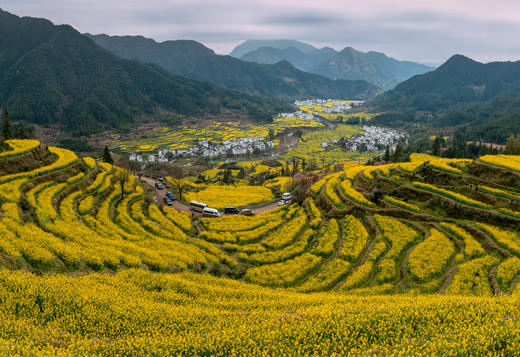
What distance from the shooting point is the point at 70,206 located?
3562cm

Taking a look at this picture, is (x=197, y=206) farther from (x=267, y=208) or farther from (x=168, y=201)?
(x=267, y=208)

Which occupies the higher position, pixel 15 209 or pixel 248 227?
pixel 15 209

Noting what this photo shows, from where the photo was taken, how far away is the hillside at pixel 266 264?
13.7m

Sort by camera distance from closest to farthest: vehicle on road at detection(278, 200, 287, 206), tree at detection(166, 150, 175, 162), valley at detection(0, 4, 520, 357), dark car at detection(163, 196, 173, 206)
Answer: valley at detection(0, 4, 520, 357)
dark car at detection(163, 196, 173, 206)
vehicle on road at detection(278, 200, 287, 206)
tree at detection(166, 150, 175, 162)

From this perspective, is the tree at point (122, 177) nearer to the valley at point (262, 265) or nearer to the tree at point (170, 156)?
the valley at point (262, 265)

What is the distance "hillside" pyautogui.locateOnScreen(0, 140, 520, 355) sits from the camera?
13664 millimetres

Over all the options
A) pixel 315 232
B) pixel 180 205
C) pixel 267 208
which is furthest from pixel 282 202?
pixel 315 232

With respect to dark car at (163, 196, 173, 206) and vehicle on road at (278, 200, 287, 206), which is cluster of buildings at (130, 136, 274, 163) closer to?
dark car at (163, 196, 173, 206)

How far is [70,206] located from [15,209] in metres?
7.84

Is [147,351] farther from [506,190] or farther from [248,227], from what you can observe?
[506,190]

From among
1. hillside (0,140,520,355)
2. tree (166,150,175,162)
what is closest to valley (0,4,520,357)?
hillside (0,140,520,355)

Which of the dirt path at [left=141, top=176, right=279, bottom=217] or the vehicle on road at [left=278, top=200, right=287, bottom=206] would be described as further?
the vehicle on road at [left=278, top=200, right=287, bottom=206]

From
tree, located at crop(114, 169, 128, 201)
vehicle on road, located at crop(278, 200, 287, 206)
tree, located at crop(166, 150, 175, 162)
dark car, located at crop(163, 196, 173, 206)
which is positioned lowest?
tree, located at crop(166, 150, 175, 162)

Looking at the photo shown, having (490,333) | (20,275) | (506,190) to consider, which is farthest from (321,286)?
(506,190)
